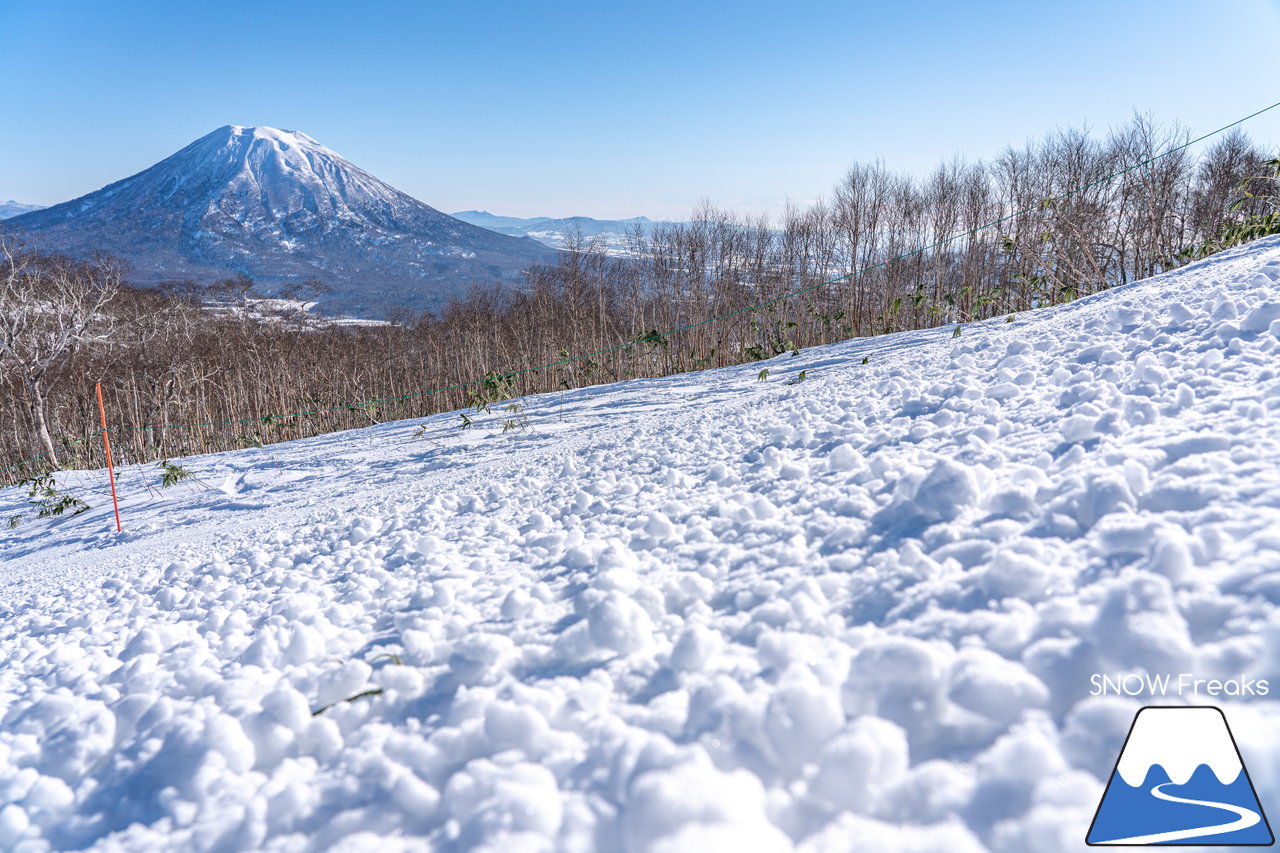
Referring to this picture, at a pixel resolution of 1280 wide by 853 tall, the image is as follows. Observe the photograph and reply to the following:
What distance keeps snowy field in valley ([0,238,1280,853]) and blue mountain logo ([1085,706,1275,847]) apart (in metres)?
0.02

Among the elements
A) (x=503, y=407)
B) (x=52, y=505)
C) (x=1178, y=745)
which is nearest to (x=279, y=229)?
(x=52, y=505)

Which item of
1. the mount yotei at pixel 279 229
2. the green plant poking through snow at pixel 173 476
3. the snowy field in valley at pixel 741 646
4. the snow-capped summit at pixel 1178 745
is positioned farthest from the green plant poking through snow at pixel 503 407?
the mount yotei at pixel 279 229

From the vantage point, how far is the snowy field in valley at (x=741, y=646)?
2.89 feet

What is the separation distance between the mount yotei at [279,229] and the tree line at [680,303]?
38.9m

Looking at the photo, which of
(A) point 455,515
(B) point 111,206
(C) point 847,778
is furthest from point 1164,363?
(B) point 111,206

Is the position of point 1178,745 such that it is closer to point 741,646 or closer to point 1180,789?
point 1180,789

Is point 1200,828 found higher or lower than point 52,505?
higher

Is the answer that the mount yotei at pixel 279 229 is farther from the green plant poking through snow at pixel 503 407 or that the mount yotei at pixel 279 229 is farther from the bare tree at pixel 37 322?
the green plant poking through snow at pixel 503 407

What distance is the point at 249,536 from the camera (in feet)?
9.74

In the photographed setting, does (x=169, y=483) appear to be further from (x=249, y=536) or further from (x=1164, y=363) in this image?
(x=1164, y=363)

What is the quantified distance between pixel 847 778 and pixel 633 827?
32 cm

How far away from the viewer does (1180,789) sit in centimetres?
79

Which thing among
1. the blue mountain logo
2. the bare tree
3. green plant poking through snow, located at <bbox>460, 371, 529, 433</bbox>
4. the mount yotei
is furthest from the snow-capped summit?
the mount yotei

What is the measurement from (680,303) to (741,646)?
11163 mm
